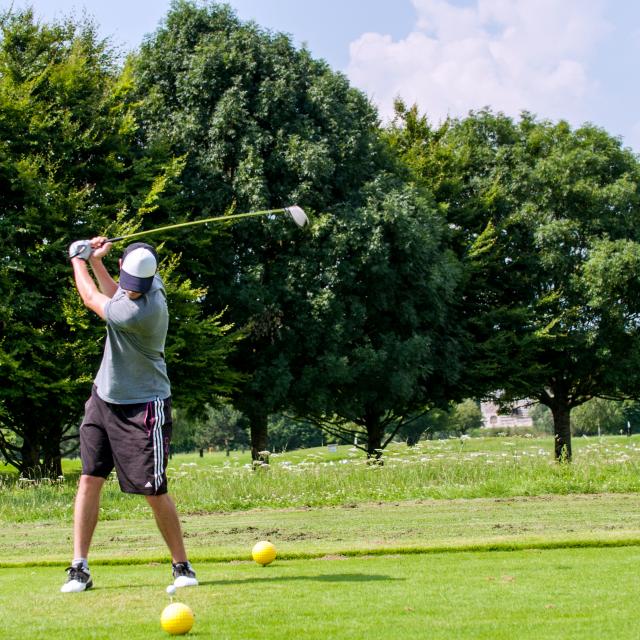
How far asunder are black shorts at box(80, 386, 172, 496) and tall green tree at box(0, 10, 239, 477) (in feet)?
46.1

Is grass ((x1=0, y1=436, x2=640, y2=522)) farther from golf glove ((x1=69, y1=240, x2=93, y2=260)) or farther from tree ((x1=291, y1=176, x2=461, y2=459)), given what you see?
tree ((x1=291, y1=176, x2=461, y2=459))

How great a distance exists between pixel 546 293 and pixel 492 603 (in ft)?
90.1

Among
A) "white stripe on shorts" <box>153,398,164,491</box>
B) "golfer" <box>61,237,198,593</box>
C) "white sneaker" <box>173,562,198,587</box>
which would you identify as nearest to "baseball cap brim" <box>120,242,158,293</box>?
"golfer" <box>61,237,198,593</box>

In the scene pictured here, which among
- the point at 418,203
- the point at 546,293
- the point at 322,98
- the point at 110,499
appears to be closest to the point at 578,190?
the point at 546,293

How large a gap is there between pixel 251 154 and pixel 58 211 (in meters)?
6.02

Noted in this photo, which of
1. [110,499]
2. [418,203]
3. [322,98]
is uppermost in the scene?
[322,98]

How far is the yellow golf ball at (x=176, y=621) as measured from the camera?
4.01 metres

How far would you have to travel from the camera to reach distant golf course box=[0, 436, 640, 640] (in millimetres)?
4273

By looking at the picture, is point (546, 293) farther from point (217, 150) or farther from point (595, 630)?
point (595, 630)

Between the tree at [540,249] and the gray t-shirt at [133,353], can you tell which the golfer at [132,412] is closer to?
the gray t-shirt at [133,353]

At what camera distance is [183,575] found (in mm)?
5574

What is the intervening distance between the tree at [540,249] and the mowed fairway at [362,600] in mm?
23158

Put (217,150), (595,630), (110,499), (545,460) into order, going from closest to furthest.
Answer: (595,630)
(110,499)
(545,460)
(217,150)

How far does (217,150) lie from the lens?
25141 mm
